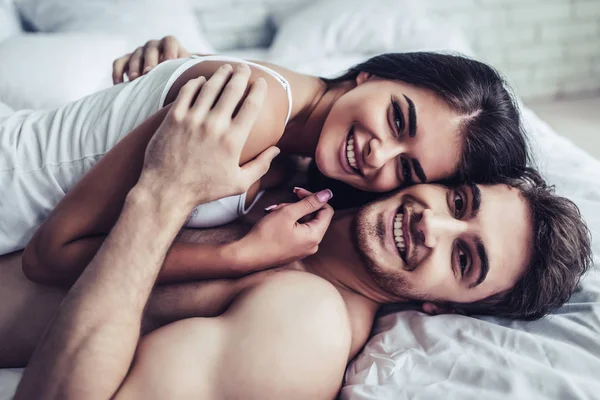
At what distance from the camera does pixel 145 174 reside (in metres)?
0.82

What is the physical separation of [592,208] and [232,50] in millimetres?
1925

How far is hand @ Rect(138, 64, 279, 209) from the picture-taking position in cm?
81

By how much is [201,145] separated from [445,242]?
55 cm

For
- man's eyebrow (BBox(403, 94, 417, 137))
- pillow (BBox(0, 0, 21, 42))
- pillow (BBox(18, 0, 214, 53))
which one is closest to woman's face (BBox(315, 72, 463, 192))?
man's eyebrow (BBox(403, 94, 417, 137))

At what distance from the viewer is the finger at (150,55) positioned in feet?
4.22

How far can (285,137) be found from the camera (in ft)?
3.94

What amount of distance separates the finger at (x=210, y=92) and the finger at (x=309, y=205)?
0.26 m

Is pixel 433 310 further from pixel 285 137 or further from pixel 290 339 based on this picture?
pixel 285 137

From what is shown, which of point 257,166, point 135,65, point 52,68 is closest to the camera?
point 257,166

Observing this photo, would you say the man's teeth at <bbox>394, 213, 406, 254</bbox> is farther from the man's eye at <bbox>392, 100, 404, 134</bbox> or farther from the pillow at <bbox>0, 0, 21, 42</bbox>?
the pillow at <bbox>0, 0, 21, 42</bbox>

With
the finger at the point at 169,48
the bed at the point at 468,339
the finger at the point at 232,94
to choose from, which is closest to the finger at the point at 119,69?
the finger at the point at 169,48

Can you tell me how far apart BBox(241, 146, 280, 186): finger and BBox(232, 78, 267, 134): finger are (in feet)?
0.21

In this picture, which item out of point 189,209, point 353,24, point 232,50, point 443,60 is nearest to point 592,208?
point 443,60

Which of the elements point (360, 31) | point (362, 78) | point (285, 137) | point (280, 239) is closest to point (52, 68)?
point (285, 137)
